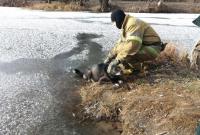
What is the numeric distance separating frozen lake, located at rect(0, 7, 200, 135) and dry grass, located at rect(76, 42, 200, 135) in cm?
35

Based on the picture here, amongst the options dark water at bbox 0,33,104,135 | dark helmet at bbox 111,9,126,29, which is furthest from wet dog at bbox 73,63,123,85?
dark helmet at bbox 111,9,126,29

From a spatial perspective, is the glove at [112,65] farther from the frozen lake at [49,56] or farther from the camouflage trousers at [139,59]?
the frozen lake at [49,56]

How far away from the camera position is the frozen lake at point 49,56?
6.71 metres

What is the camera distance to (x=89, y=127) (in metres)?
6.54

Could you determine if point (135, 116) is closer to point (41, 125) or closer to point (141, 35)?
point (41, 125)

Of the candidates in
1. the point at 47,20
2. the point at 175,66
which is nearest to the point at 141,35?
the point at 175,66

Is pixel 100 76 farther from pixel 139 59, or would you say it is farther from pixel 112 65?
pixel 139 59

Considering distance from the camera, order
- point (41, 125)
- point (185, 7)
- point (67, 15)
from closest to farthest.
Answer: point (41, 125), point (67, 15), point (185, 7)

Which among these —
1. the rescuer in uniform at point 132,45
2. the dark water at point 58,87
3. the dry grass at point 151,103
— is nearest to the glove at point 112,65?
the rescuer in uniform at point 132,45

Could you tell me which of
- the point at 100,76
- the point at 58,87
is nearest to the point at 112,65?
the point at 100,76

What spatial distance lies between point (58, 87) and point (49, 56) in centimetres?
193

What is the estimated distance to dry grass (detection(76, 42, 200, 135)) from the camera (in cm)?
616

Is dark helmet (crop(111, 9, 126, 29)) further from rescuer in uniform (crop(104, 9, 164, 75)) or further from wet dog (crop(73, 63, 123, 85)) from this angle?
wet dog (crop(73, 63, 123, 85))

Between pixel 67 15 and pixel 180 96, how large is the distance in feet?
27.7
